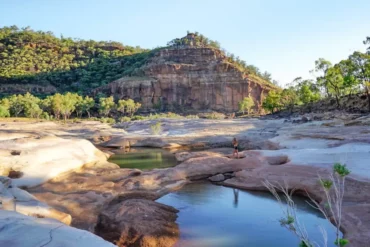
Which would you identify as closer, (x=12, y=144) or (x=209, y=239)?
(x=209, y=239)

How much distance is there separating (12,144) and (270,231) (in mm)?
19281

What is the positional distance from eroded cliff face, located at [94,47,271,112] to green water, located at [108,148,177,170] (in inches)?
2723

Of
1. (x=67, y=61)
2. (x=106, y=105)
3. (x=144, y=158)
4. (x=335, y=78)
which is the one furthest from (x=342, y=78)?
(x=67, y=61)

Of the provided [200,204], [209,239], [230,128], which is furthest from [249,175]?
[230,128]

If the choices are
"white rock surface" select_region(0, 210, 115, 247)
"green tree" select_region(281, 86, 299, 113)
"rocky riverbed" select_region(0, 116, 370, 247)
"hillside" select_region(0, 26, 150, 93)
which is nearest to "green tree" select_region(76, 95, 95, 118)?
"hillside" select_region(0, 26, 150, 93)

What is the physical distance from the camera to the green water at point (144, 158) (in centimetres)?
2897

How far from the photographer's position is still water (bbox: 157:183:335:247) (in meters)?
12.1

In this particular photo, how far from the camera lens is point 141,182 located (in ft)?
63.7

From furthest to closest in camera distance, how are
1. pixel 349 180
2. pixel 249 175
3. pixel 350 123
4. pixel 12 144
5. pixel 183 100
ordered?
pixel 183 100, pixel 350 123, pixel 12 144, pixel 249 175, pixel 349 180

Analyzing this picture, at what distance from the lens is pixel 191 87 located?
110500 mm

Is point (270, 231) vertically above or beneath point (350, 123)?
beneath

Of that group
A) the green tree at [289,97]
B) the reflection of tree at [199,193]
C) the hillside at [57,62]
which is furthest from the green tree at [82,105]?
the reflection of tree at [199,193]

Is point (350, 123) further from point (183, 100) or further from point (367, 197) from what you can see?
point (183, 100)

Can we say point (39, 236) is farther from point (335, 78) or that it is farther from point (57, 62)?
point (57, 62)
